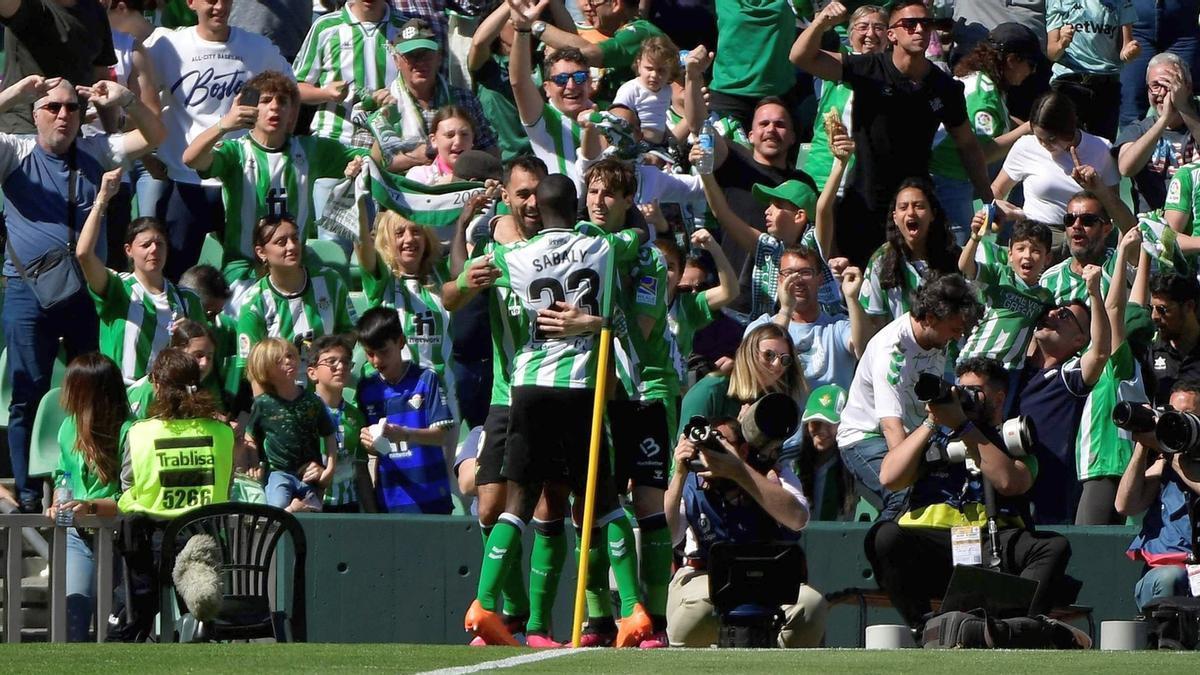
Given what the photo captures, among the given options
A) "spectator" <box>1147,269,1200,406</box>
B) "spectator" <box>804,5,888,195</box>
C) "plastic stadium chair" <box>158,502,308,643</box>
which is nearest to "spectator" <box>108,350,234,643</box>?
"plastic stadium chair" <box>158,502,308,643</box>

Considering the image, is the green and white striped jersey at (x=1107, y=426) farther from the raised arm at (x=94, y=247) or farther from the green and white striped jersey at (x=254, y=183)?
the raised arm at (x=94, y=247)

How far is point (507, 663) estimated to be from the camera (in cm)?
750

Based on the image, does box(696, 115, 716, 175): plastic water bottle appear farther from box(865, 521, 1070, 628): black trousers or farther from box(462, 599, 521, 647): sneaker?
box(462, 599, 521, 647): sneaker

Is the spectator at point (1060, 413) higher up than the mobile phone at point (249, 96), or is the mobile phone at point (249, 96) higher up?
the mobile phone at point (249, 96)

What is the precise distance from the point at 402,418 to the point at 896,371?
257cm

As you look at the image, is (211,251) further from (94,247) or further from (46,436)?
(46,436)

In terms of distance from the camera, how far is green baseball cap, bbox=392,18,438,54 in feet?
42.9

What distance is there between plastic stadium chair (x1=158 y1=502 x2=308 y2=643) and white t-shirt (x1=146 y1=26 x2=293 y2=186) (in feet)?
13.8

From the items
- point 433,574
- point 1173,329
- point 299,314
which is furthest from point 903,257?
point 299,314

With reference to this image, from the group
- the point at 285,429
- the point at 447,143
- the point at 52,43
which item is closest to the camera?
the point at 285,429

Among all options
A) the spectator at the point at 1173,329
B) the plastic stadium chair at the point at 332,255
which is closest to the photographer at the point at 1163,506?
the spectator at the point at 1173,329

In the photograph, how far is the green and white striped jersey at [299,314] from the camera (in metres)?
11.7

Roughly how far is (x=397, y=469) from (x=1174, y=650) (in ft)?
14.1

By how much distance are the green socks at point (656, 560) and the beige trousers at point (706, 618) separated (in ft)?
0.48
